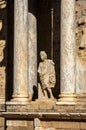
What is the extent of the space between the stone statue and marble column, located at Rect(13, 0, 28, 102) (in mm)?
596

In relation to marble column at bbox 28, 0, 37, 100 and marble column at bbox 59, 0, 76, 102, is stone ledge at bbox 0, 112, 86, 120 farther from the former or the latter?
marble column at bbox 28, 0, 37, 100

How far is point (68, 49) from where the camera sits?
18.0 m

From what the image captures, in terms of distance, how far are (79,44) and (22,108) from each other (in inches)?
118

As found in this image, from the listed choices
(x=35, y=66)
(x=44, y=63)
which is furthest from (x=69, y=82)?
(x=35, y=66)

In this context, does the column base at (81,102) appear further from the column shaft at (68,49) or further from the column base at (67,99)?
the column shaft at (68,49)

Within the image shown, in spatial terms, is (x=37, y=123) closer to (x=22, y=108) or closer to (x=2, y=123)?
(x=22, y=108)

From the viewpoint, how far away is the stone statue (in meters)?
18.7

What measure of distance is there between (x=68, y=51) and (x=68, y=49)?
0.21 ft

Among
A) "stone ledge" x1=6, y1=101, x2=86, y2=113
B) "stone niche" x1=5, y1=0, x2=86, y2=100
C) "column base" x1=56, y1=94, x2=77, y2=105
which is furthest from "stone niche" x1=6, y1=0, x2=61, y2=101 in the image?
"column base" x1=56, y1=94, x2=77, y2=105

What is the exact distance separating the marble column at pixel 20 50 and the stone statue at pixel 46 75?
1.96 feet

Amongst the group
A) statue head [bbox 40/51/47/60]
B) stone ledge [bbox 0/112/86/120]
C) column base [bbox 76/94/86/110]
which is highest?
statue head [bbox 40/51/47/60]

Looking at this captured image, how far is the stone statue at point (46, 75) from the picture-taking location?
1869cm

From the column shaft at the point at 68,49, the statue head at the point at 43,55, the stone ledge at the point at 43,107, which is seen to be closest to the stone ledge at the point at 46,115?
the stone ledge at the point at 43,107

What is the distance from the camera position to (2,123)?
67.6 feet
